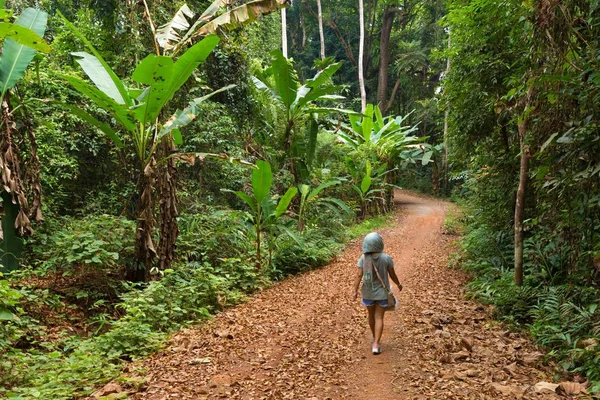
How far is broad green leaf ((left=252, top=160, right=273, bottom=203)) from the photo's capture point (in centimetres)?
775

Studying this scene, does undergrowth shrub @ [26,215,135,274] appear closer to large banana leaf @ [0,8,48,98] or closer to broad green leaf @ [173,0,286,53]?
large banana leaf @ [0,8,48,98]

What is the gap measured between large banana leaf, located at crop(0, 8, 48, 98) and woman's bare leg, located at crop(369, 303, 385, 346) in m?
5.28

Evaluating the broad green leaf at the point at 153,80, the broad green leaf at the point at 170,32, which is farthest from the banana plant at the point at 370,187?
the broad green leaf at the point at 153,80

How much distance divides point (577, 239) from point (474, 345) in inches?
69.2

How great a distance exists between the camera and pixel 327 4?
29406mm

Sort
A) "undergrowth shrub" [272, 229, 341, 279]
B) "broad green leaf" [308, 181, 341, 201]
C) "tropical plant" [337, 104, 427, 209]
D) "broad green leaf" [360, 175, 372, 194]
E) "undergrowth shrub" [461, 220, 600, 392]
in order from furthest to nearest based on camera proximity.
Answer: "tropical plant" [337, 104, 427, 209], "broad green leaf" [360, 175, 372, 194], "broad green leaf" [308, 181, 341, 201], "undergrowth shrub" [272, 229, 341, 279], "undergrowth shrub" [461, 220, 600, 392]

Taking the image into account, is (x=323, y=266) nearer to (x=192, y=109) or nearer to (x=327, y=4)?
(x=192, y=109)

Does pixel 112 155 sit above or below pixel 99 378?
above

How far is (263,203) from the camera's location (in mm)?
8250

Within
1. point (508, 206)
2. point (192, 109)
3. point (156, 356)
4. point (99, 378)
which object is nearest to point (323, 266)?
point (508, 206)

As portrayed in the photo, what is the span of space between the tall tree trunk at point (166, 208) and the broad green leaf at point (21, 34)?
2.17 meters

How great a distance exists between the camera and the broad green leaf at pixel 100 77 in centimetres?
555

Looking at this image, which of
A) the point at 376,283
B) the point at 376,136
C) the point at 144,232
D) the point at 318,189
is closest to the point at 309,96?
the point at 318,189

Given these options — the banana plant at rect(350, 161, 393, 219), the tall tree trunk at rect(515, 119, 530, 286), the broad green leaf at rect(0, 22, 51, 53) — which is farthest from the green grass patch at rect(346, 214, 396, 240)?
the broad green leaf at rect(0, 22, 51, 53)
